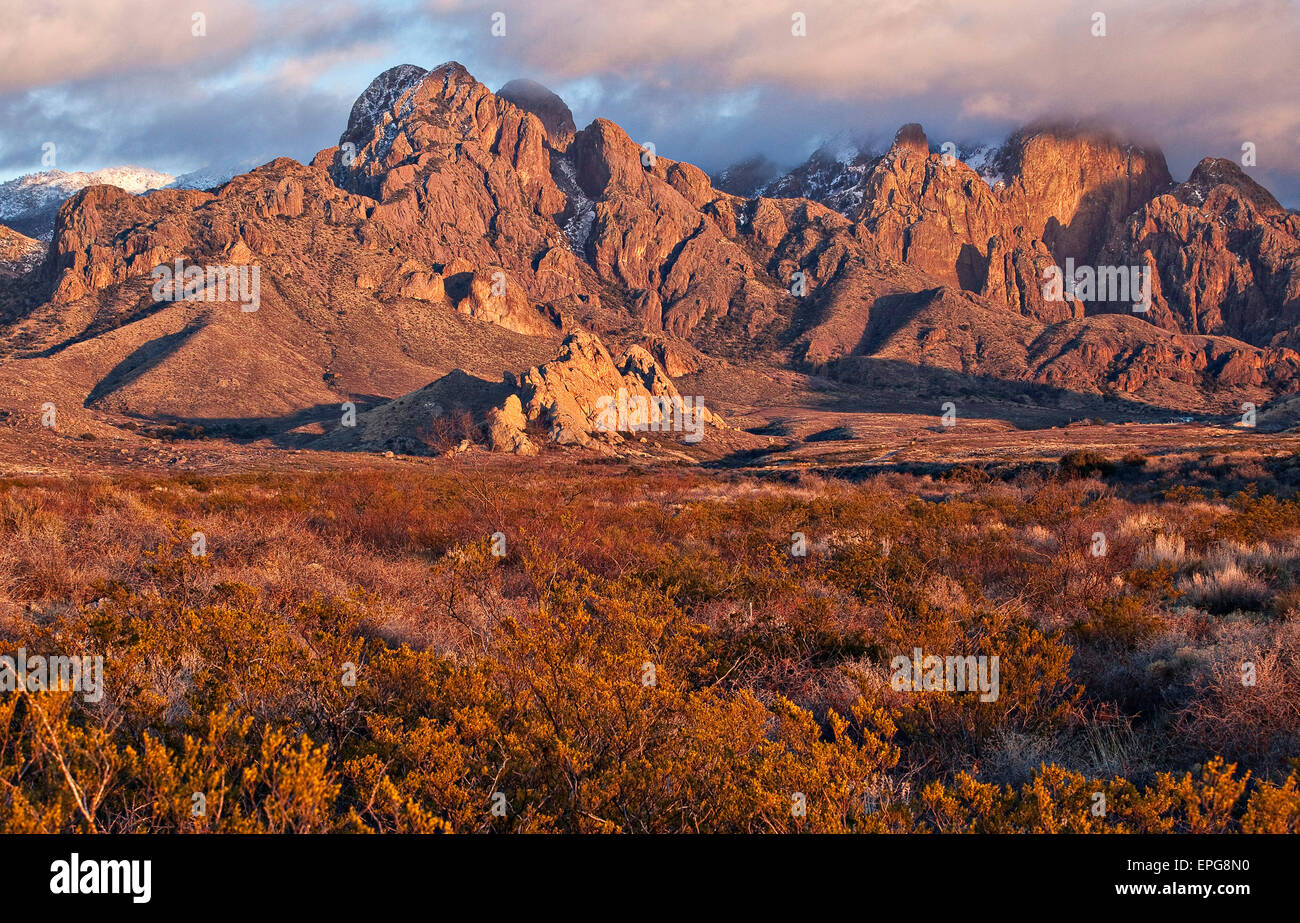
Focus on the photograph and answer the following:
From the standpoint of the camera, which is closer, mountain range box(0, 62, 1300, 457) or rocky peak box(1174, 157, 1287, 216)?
mountain range box(0, 62, 1300, 457)

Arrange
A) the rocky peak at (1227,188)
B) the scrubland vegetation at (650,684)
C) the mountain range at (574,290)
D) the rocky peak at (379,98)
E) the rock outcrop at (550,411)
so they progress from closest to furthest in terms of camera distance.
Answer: the scrubland vegetation at (650,684) → the rock outcrop at (550,411) → the mountain range at (574,290) → the rocky peak at (379,98) → the rocky peak at (1227,188)

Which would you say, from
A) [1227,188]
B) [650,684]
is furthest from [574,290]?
[1227,188]

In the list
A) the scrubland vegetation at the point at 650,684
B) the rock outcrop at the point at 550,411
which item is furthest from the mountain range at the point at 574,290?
the scrubland vegetation at the point at 650,684

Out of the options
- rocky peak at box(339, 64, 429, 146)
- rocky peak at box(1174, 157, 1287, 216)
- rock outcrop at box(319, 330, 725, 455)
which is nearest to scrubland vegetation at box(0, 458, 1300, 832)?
rock outcrop at box(319, 330, 725, 455)

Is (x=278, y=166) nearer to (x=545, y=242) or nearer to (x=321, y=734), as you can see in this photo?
(x=545, y=242)

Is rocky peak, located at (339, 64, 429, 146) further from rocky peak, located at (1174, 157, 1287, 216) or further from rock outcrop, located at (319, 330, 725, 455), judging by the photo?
rocky peak, located at (1174, 157, 1287, 216)

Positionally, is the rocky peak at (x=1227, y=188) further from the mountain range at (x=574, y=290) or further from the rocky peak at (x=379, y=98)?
the rocky peak at (x=379, y=98)
